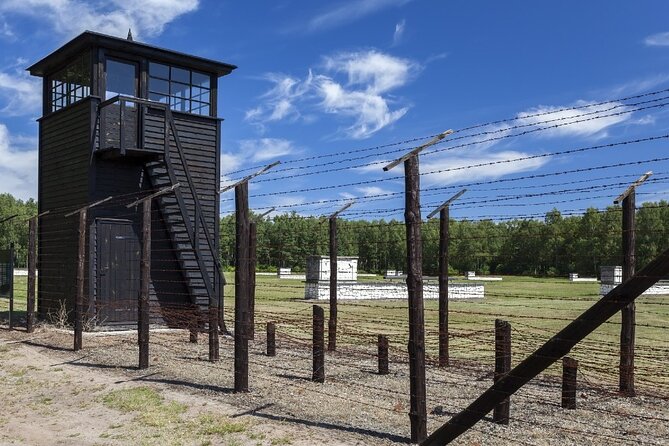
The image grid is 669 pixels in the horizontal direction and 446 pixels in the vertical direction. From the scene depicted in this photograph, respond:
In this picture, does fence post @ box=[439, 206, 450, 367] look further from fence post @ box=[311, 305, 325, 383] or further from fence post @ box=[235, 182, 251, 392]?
fence post @ box=[235, 182, 251, 392]

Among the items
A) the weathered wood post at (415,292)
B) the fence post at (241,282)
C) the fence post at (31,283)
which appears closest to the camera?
the weathered wood post at (415,292)

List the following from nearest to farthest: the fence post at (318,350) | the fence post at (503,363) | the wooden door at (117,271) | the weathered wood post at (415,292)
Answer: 1. the weathered wood post at (415,292)
2. the fence post at (503,363)
3. the fence post at (318,350)
4. the wooden door at (117,271)

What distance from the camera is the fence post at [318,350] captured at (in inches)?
403

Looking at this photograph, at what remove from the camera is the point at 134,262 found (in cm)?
1742

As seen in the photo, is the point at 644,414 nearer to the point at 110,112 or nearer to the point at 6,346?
the point at 6,346

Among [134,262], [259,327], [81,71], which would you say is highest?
[81,71]

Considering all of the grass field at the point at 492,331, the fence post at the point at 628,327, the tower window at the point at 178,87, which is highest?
the tower window at the point at 178,87

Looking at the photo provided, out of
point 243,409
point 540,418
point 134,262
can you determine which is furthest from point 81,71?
point 540,418

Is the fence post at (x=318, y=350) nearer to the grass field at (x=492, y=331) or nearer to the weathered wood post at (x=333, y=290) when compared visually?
the grass field at (x=492, y=331)

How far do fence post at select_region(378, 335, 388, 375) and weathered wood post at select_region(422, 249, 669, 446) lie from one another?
4.75 metres

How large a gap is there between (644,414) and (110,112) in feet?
45.5

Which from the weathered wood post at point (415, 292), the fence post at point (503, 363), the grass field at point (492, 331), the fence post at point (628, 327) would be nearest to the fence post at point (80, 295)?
the grass field at point (492, 331)

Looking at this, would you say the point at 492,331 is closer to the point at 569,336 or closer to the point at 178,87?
the point at 569,336

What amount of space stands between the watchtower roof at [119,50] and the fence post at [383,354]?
10668 millimetres
